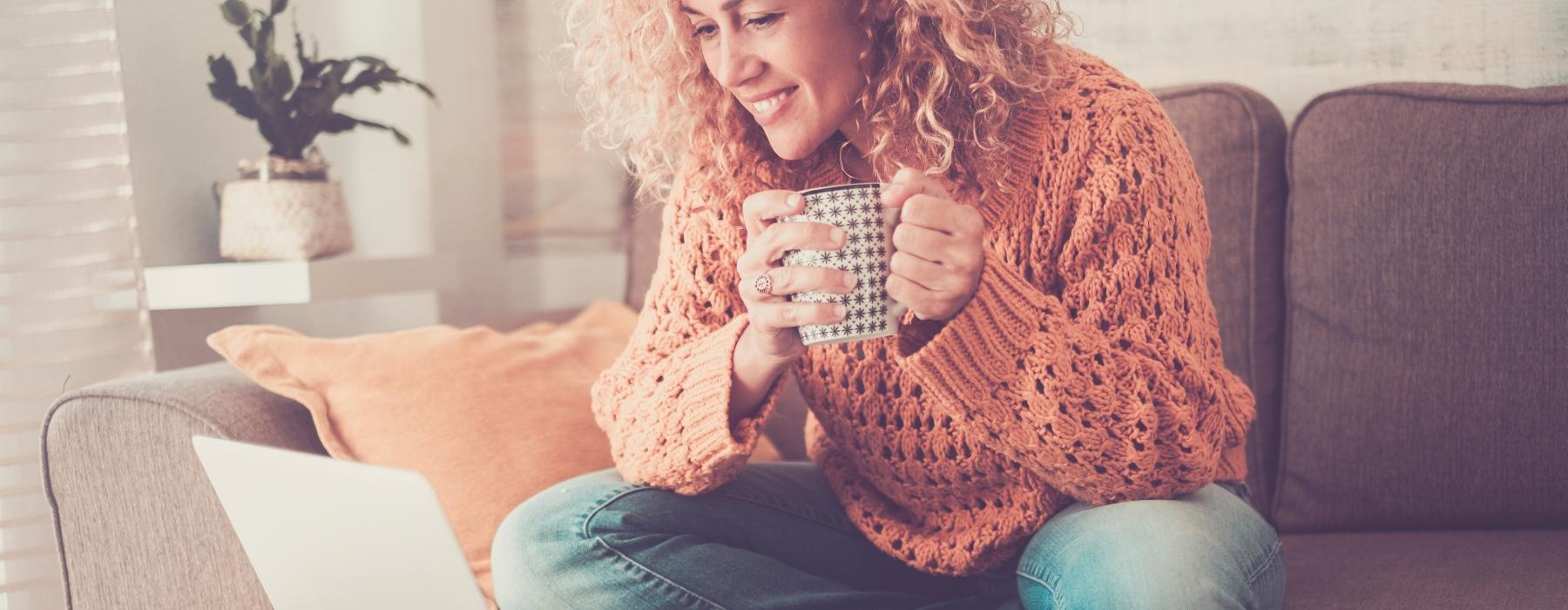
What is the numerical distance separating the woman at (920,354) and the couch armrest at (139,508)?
0.90ft

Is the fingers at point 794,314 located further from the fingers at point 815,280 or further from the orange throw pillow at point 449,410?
the orange throw pillow at point 449,410

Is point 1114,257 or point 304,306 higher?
point 1114,257

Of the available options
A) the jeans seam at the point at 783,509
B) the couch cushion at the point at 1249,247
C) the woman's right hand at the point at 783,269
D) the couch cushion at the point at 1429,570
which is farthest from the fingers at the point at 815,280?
the couch cushion at the point at 1249,247

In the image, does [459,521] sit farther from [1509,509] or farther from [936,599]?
[1509,509]

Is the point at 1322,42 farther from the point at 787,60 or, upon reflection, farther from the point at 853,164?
the point at 787,60

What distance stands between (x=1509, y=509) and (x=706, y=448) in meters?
0.87

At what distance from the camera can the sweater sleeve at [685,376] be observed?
1033 millimetres

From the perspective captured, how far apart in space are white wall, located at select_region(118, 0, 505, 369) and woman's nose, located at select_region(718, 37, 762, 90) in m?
0.83

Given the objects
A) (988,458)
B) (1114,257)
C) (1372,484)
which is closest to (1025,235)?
(1114,257)

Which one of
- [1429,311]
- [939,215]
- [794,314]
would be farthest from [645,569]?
[1429,311]

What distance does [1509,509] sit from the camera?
125 centimetres

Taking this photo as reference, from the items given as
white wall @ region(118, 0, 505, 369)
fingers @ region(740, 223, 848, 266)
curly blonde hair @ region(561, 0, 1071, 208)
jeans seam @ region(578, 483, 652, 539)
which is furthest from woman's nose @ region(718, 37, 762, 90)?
white wall @ region(118, 0, 505, 369)

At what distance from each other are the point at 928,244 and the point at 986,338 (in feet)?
0.39

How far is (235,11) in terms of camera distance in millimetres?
1462
